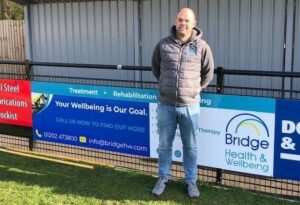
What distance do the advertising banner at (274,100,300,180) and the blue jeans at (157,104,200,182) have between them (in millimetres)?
859

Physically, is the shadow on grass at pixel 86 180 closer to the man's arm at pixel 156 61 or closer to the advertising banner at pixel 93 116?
the advertising banner at pixel 93 116

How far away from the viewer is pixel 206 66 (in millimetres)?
5309

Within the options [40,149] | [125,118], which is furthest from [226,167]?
[40,149]

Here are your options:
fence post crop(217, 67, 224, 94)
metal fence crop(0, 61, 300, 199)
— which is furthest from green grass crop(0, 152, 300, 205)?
fence post crop(217, 67, 224, 94)

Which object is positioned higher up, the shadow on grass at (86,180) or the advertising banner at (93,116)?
the advertising banner at (93,116)

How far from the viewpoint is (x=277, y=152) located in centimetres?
534

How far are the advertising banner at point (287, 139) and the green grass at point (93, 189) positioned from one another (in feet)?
1.25

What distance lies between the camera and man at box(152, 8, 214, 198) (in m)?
5.13

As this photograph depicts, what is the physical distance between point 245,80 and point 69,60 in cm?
410

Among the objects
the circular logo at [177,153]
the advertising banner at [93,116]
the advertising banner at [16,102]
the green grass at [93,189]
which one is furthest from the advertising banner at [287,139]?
the advertising banner at [16,102]

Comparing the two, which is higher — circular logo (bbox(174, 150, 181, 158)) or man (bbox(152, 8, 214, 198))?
man (bbox(152, 8, 214, 198))

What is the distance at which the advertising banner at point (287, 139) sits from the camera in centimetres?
521

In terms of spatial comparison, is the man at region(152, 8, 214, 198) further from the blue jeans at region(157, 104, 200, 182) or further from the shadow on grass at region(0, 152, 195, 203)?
the shadow on grass at region(0, 152, 195, 203)

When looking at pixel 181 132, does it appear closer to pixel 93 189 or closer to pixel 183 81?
pixel 183 81
